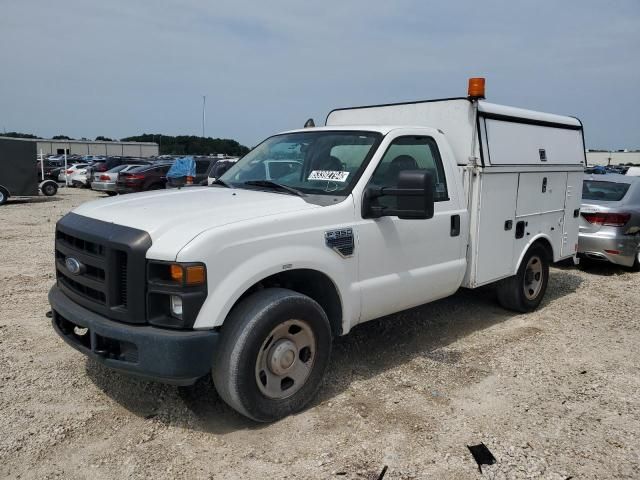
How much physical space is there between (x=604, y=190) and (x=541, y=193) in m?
3.58

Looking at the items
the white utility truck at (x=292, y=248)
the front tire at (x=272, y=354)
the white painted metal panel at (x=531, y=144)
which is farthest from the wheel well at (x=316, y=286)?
the white painted metal panel at (x=531, y=144)

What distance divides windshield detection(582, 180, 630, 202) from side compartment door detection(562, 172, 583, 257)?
215 cm

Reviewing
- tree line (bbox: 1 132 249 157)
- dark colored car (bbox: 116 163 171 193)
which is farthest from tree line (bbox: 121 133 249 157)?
dark colored car (bbox: 116 163 171 193)

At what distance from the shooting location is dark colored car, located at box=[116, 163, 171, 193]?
20219mm

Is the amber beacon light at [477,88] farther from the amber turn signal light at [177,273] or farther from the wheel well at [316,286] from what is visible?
the amber turn signal light at [177,273]

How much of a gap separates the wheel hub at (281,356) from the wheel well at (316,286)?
1.38ft

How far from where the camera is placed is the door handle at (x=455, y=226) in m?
4.62

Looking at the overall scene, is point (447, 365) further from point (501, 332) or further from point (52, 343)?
point (52, 343)

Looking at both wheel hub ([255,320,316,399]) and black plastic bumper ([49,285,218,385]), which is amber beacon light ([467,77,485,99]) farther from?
black plastic bumper ([49,285,218,385])

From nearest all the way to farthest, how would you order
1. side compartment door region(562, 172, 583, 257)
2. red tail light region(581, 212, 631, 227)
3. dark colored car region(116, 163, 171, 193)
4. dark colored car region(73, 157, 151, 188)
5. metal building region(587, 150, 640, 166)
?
side compartment door region(562, 172, 583, 257), red tail light region(581, 212, 631, 227), dark colored car region(116, 163, 171, 193), dark colored car region(73, 157, 151, 188), metal building region(587, 150, 640, 166)

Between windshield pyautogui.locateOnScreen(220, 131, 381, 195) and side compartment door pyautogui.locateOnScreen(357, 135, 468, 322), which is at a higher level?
windshield pyautogui.locateOnScreen(220, 131, 381, 195)

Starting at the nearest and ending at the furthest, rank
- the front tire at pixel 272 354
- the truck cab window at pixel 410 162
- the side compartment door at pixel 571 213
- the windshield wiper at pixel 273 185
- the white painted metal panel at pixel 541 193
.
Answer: the front tire at pixel 272 354
the windshield wiper at pixel 273 185
the truck cab window at pixel 410 162
the white painted metal panel at pixel 541 193
the side compartment door at pixel 571 213

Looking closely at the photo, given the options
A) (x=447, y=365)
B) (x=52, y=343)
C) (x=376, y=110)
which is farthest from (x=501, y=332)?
(x=52, y=343)

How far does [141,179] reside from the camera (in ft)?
67.0
